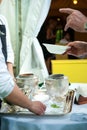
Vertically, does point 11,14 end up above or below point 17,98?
above

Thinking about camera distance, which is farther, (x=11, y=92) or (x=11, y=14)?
(x=11, y=14)

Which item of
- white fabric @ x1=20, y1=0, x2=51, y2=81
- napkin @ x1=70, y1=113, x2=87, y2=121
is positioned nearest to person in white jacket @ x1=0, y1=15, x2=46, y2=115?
napkin @ x1=70, y1=113, x2=87, y2=121

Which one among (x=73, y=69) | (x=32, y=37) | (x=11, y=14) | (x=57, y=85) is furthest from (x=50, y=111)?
(x=11, y=14)

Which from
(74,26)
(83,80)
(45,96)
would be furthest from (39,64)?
(45,96)

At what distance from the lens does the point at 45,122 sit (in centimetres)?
136

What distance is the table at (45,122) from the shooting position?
52.9 inches

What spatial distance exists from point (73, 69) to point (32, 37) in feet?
1.86

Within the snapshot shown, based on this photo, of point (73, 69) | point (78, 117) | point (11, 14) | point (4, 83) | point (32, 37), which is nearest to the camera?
point (4, 83)

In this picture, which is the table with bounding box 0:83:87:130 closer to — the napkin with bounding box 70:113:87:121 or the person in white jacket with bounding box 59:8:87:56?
the napkin with bounding box 70:113:87:121

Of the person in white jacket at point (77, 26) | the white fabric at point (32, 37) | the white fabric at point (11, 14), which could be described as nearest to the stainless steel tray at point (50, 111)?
the person in white jacket at point (77, 26)

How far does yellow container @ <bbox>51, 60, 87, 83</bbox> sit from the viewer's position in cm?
308

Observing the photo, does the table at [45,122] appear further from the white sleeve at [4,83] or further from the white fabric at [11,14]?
the white fabric at [11,14]

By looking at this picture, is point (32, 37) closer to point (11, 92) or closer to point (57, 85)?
point (57, 85)

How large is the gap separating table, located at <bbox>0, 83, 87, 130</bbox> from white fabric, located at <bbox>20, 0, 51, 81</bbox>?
1.79 meters
